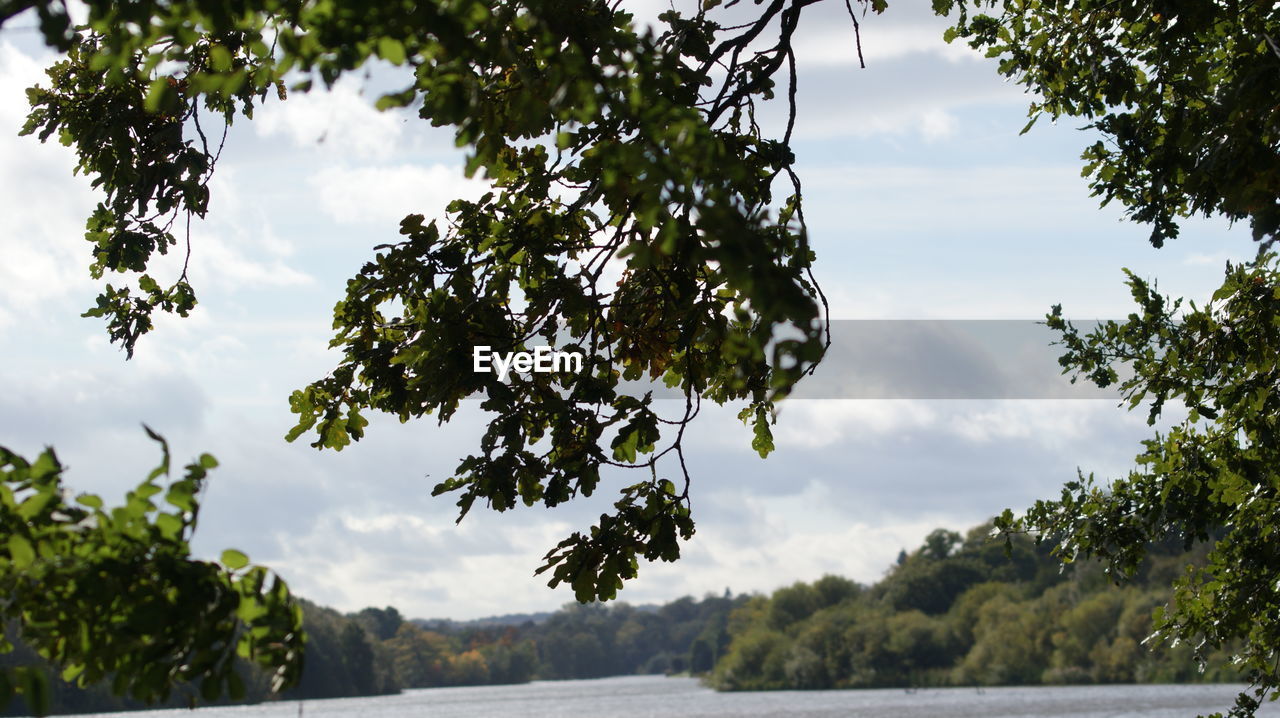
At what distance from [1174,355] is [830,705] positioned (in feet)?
151

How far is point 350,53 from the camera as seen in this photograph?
2.52 m

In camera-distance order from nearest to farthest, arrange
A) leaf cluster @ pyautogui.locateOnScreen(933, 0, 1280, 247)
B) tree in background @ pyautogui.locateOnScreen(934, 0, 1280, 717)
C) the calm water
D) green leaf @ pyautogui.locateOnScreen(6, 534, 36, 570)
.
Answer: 1. green leaf @ pyautogui.locateOnScreen(6, 534, 36, 570)
2. leaf cluster @ pyautogui.locateOnScreen(933, 0, 1280, 247)
3. tree in background @ pyautogui.locateOnScreen(934, 0, 1280, 717)
4. the calm water

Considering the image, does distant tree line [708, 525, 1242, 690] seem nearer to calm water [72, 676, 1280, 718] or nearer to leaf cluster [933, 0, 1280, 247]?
calm water [72, 676, 1280, 718]

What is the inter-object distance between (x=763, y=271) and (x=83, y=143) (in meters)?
4.46

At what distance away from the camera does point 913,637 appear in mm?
65125

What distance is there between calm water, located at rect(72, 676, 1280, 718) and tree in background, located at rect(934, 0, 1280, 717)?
25.4 metres

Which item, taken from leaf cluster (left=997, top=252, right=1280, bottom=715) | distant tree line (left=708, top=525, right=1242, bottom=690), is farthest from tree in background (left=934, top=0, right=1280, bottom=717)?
distant tree line (left=708, top=525, right=1242, bottom=690)

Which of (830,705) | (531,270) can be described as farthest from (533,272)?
(830,705)

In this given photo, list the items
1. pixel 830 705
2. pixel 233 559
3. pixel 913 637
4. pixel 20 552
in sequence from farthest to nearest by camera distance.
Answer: pixel 913 637 → pixel 830 705 → pixel 233 559 → pixel 20 552

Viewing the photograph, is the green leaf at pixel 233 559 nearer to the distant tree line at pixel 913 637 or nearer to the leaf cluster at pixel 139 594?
the leaf cluster at pixel 139 594

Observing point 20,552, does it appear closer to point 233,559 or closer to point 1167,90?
point 233,559

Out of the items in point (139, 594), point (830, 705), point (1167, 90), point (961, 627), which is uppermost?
point (1167, 90)

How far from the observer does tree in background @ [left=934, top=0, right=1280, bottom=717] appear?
237 inches

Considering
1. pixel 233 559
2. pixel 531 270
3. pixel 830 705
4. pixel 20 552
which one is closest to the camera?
pixel 20 552
